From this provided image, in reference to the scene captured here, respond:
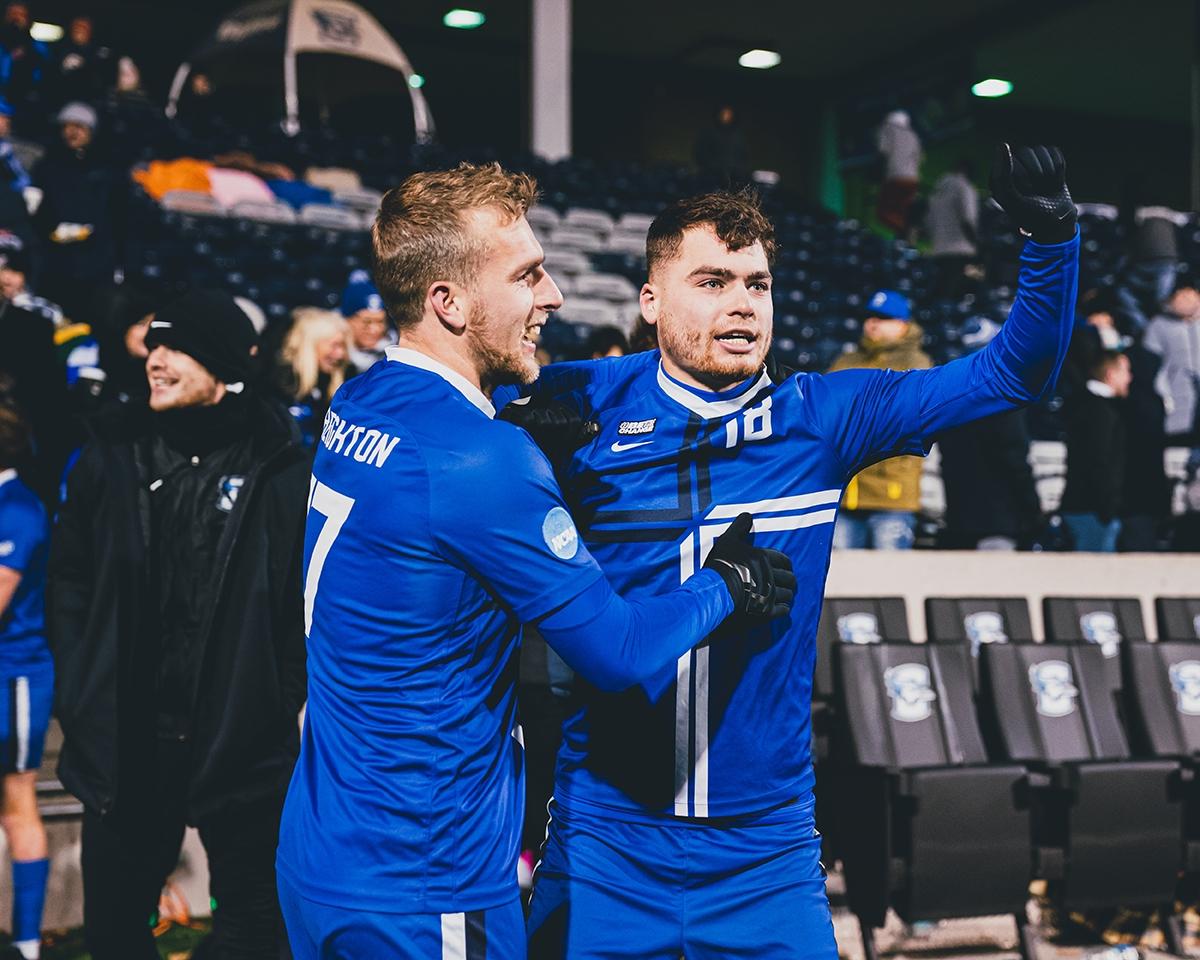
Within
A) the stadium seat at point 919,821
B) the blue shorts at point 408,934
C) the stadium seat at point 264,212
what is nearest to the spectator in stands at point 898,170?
the stadium seat at point 264,212

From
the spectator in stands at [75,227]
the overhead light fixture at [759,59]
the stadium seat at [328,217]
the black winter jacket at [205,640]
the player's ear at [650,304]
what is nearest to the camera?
the player's ear at [650,304]

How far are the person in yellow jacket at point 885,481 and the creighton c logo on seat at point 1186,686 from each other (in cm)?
129

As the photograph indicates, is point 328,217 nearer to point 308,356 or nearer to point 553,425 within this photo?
point 308,356

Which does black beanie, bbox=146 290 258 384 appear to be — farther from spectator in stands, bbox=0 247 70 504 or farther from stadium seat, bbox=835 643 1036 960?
stadium seat, bbox=835 643 1036 960

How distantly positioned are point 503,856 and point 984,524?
16.5ft

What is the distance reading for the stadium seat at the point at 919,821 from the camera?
4227mm

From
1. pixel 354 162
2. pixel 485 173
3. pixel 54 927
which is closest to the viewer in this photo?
pixel 485 173

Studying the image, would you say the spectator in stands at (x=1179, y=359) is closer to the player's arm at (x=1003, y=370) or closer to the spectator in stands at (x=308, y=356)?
the spectator in stands at (x=308, y=356)

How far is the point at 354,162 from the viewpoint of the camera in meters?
13.1

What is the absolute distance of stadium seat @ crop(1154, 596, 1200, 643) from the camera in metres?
5.98

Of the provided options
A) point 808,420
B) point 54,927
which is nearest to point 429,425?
point 808,420

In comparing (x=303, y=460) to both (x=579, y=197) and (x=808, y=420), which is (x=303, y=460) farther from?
(x=579, y=197)

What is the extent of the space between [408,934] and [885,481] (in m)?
4.34

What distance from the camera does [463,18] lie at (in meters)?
18.8
